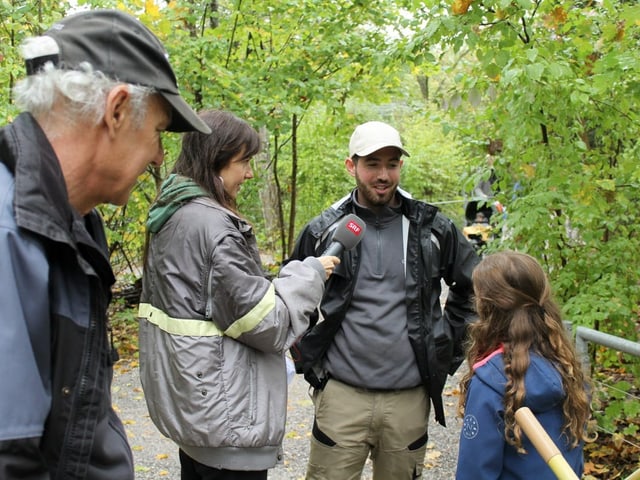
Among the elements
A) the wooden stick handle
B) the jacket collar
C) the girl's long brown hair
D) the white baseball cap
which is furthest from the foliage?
the jacket collar

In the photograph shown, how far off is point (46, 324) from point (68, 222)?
205 millimetres

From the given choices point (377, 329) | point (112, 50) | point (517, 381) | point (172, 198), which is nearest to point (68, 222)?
point (112, 50)

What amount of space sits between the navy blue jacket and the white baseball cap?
50.5 inches

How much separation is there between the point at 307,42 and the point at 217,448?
5900 mm

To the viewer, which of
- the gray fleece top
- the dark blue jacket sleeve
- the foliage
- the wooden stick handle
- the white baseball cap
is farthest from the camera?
the foliage

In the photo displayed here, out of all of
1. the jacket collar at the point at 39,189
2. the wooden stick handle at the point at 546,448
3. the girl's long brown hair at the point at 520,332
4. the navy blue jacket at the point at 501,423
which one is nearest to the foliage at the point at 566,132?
the girl's long brown hair at the point at 520,332

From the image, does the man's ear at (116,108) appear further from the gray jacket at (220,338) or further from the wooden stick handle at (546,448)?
the wooden stick handle at (546,448)

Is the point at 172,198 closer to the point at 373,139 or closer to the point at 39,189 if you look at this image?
the point at 373,139

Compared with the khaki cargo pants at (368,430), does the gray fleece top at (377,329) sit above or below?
above

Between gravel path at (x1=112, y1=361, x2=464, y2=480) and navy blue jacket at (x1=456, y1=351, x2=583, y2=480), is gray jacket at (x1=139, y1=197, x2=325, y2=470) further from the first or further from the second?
gravel path at (x1=112, y1=361, x2=464, y2=480)

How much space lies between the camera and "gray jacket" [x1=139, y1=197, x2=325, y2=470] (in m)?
2.35

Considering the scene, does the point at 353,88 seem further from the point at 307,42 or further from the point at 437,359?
the point at 437,359

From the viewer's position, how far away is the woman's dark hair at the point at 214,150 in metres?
2.62

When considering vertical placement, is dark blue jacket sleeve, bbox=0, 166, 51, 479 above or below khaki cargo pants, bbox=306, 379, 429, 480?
above
